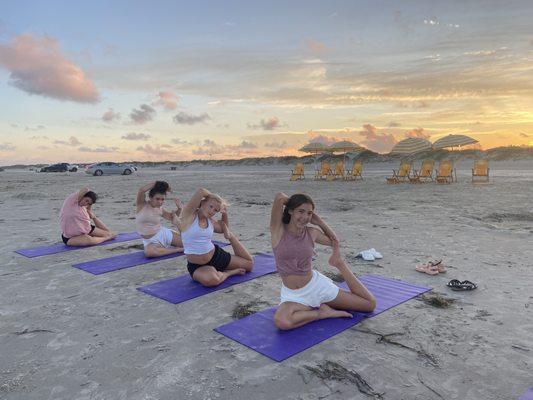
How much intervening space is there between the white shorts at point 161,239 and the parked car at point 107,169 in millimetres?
31748

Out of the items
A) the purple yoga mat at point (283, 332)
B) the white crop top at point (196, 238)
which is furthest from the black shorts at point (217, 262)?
the purple yoga mat at point (283, 332)

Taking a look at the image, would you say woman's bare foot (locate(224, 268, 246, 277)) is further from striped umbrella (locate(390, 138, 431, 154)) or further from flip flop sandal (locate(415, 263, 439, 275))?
striped umbrella (locate(390, 138, 431, 154))

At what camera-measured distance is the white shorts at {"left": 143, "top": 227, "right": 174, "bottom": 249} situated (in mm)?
6086

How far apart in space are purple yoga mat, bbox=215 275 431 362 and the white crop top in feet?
3.98

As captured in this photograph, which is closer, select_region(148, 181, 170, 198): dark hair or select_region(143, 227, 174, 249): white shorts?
select_region(148, 181, 170, 198): dark hair

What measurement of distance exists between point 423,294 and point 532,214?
22.0 feet

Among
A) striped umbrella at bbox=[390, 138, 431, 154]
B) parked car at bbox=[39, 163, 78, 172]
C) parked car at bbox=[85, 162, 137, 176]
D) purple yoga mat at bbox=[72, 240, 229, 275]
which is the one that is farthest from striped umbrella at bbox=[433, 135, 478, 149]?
parked car at bbox=[39, 163, 78, 172]

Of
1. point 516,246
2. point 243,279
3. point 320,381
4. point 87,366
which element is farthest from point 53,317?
point 516,246

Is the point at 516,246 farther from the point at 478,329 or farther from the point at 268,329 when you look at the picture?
the point at 268,329

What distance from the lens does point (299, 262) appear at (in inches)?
137

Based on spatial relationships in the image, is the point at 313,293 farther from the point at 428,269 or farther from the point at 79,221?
the point at 79,221

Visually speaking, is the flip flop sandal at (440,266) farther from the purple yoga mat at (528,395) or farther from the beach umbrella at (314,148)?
the beach umbrella at (314,148)

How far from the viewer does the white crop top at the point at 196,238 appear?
4605 mm

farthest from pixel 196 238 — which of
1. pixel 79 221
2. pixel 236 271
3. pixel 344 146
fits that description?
pixel 344 146
